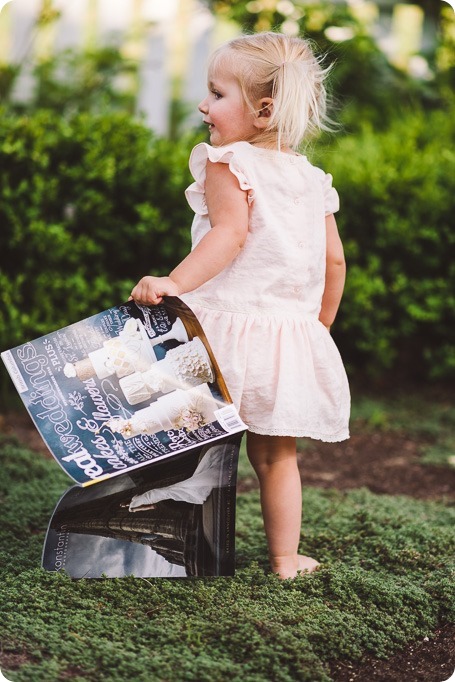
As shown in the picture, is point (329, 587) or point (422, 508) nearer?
point (329, 587)

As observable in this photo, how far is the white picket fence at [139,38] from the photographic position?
23.3 ft

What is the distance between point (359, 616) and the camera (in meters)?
2.19

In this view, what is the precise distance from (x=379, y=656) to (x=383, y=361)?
314 cm

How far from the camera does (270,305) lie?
234 cm

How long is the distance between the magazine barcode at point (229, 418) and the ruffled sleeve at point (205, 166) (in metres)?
0.59

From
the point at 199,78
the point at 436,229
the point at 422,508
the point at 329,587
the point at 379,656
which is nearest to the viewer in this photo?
the point at 379,656

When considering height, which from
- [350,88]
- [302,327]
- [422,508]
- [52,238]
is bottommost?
[422,508]

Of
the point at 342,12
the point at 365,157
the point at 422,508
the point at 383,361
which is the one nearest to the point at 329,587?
the point at 422,508

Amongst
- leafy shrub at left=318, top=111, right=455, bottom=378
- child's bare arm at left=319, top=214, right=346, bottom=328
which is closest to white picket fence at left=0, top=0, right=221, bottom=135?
leafy shrub at left=318, top=111, right=455, bottom=378

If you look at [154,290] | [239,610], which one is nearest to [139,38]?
[154,290]

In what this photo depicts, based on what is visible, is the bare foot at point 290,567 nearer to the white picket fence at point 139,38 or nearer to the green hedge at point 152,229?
the green hedge at point 152,229

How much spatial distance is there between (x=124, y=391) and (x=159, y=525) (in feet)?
1.44

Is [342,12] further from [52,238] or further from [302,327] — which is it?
[302,327]

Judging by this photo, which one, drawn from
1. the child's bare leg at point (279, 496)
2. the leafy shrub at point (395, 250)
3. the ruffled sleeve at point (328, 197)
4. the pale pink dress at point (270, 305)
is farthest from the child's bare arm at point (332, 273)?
the leafy shrub at point (395, 250)
